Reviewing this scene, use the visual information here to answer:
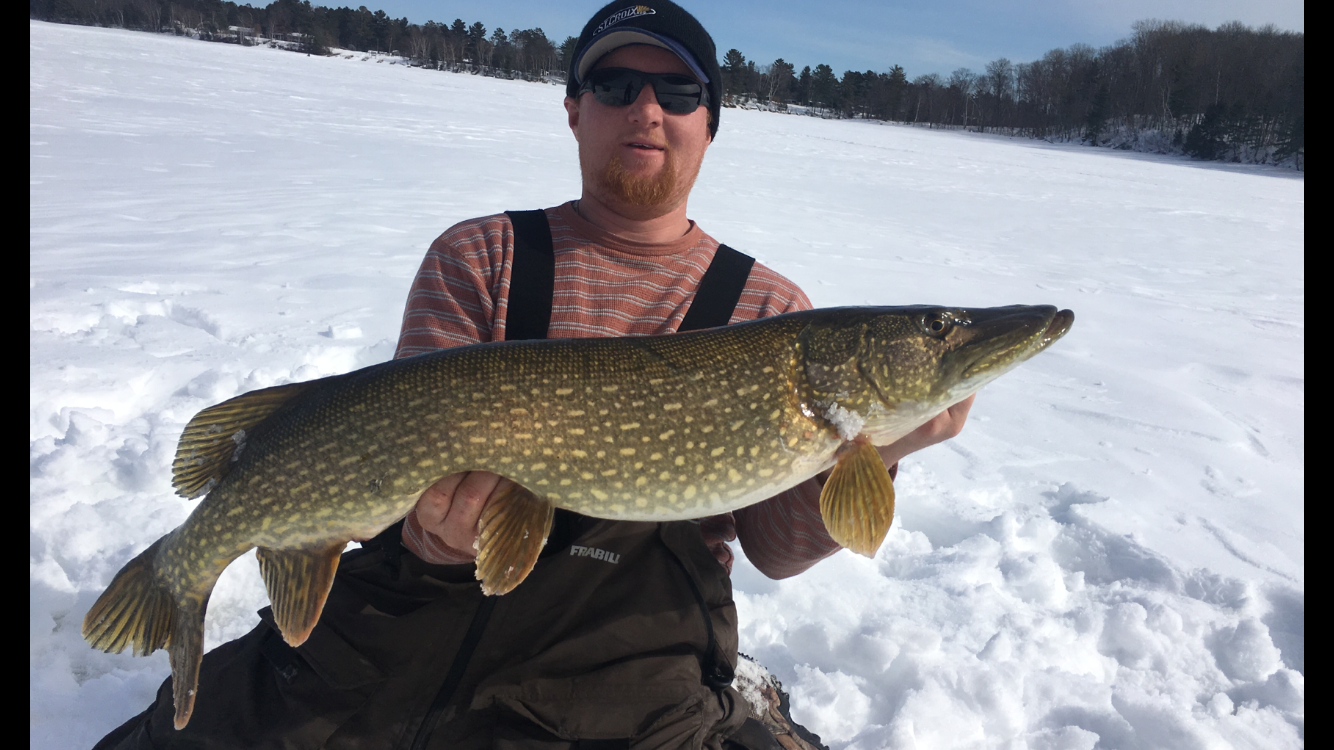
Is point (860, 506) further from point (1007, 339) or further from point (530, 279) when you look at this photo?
point (530, 279)

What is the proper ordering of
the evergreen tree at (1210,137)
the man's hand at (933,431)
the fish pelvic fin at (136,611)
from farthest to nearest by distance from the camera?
the evergreen tree at (1210,137) < the man's hand at (933,431) < the fish pelvic fin at (136,611)

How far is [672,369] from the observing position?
1.72 m

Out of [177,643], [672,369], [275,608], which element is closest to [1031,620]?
[672,369]

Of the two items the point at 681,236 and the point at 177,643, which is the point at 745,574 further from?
the point at 177,643

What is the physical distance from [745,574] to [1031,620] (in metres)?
1.00

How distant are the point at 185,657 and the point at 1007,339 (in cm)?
212

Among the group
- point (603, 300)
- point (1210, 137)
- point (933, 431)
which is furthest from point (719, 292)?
point (1210, 137)

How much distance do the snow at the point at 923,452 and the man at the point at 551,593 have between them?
0.61 meters

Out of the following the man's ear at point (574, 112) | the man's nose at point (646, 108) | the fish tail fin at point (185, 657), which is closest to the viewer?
the fish tail fin at point (185, 657)

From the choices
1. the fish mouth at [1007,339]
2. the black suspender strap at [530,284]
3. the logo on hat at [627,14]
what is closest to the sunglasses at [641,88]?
the logo on hat at [627,14]

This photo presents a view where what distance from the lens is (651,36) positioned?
87.3 inches

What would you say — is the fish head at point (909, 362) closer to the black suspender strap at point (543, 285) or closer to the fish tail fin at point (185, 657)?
the black suspender strap at point (543, 285)

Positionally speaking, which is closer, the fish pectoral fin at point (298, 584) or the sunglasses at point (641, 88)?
the fish pectoral fin at point (298, 584)

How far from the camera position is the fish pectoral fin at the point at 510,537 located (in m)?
1.57
